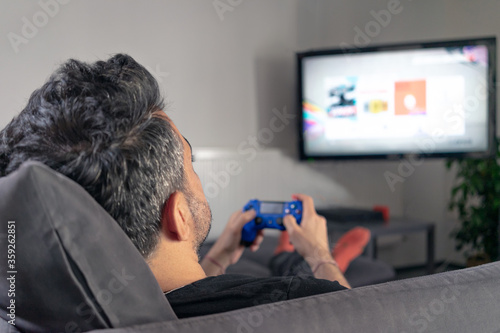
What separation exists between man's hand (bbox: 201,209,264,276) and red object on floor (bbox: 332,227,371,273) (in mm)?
1039

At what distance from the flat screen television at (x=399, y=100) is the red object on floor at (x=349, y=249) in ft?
2.68

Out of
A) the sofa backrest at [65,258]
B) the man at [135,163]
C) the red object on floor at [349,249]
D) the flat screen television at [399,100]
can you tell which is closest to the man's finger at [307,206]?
the man at [135,163]

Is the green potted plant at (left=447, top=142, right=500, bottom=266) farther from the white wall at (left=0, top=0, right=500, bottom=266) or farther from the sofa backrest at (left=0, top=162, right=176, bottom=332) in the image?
the sofa backrest at (left=0, top=162, right=176, bottom=332)

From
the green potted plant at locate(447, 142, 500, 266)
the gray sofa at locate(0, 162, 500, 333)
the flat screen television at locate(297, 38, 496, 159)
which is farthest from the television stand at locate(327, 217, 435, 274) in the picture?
the gray sofa at locate(0, 162, 500, 333)

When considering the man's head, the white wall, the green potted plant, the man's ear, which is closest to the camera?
the man's head

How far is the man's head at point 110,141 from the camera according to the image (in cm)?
68

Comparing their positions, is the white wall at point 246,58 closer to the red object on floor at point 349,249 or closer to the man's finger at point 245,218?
the red object on floor at point 349,249

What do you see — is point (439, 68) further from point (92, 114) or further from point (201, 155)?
point (92, 114)

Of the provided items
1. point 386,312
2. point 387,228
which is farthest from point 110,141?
point 387,228

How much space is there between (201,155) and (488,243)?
192cm

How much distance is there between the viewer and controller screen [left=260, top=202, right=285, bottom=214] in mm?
1282

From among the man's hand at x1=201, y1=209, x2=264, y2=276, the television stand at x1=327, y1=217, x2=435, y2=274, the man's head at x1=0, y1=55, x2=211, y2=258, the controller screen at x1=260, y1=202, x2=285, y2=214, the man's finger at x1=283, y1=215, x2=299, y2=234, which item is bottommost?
the television stand at x1=327, y1=217, x2=435, y2=274

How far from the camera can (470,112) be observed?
303 centimetres

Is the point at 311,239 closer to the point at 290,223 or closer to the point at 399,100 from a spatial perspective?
the point at 290,223
